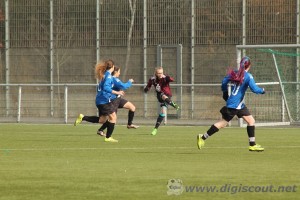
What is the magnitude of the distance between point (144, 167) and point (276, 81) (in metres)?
16.0

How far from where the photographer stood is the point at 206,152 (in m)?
17.8

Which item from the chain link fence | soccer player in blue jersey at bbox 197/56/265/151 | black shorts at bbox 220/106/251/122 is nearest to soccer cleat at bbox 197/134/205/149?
soccer player in blue jersey at bbox 197/56/265/151

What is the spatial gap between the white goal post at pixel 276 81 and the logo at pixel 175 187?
16.3 meters

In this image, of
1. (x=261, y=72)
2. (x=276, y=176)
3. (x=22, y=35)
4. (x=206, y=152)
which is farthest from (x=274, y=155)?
(x=22, y=35)

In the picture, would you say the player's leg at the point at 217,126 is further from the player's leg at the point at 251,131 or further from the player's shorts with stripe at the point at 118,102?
the player's shorts with stripe at the point at 118,102

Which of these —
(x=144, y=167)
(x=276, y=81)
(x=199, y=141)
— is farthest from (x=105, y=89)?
(x=276, y=81)

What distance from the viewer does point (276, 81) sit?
30.1m

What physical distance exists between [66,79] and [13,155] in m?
16.9

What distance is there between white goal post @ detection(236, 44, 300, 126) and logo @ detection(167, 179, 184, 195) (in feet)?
53.4

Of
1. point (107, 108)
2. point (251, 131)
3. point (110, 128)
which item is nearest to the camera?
point (251, 131)

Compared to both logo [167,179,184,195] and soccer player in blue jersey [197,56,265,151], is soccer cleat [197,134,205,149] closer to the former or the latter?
soccer player in blue jersey [197,56,265,151]

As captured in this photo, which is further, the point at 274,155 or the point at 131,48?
the point at 131,48

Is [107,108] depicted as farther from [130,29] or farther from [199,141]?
[130,29]

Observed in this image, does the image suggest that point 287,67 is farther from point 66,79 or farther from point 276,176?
point 276,176
